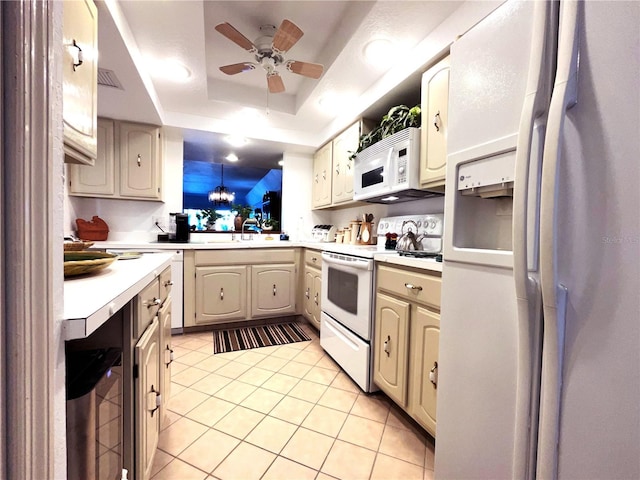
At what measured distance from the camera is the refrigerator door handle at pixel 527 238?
0.66 metres

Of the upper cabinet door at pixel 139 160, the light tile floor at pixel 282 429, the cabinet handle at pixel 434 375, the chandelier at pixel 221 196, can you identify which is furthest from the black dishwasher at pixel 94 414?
the chandelier at pixel 221 196

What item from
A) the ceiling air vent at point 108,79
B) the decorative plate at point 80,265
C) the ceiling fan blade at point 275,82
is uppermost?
the ceiling fan blade at point 275,82

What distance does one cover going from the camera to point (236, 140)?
10.2 ft

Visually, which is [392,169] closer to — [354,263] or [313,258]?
[354,263]

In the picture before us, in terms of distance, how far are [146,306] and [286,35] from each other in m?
1.67

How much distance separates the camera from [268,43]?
1983 mm

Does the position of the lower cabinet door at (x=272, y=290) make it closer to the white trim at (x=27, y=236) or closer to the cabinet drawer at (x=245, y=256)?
the cabinet drawer at (x=245, y=256)

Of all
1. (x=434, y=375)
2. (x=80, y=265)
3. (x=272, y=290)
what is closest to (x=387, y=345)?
(x=434, y=375)

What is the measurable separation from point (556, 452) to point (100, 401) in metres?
1.11

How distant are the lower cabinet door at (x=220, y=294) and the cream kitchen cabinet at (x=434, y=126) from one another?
2007 mm

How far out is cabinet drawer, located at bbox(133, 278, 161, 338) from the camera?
85 cm

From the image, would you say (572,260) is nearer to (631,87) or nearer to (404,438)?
(631,87)

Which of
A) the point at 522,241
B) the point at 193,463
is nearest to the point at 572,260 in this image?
the point at 522,241

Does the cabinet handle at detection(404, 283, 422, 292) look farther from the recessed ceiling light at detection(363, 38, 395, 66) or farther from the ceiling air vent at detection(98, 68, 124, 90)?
the ceiling air vent at detection(98, 68, 124, 90)
